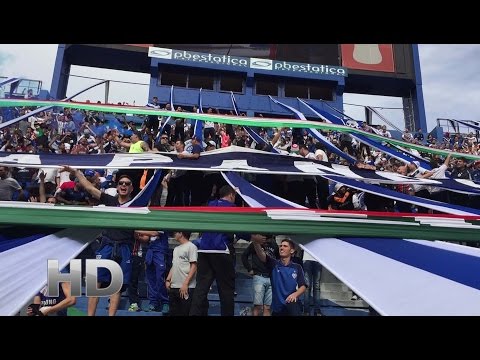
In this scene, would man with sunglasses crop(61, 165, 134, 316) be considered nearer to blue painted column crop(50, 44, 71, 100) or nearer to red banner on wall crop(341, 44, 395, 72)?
blue painted column crop(50, 44, 71, 100)

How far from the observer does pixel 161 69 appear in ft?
66.4

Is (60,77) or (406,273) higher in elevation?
(60,77)

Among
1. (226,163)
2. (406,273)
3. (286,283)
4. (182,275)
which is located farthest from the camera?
(226,163)

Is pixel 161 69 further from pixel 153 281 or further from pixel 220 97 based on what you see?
pixel 153 281

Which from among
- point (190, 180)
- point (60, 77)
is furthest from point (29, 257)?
point (60, 77)

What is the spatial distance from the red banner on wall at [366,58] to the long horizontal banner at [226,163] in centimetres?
1800

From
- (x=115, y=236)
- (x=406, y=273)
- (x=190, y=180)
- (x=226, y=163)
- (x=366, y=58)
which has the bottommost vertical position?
(x=406, y=273)

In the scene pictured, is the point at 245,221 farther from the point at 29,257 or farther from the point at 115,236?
the point at 115,236

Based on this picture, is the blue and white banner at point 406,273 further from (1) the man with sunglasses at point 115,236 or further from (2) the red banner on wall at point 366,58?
(2) the red banner on wall at point 366,58

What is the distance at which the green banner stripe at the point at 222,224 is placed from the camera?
289 centimetres

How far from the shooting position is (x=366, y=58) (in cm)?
2247

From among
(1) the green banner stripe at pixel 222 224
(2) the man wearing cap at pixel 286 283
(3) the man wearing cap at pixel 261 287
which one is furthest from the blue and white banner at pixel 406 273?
(3) the man wearing cap at pixel 261 287

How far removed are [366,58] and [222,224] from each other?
22.1 metres
